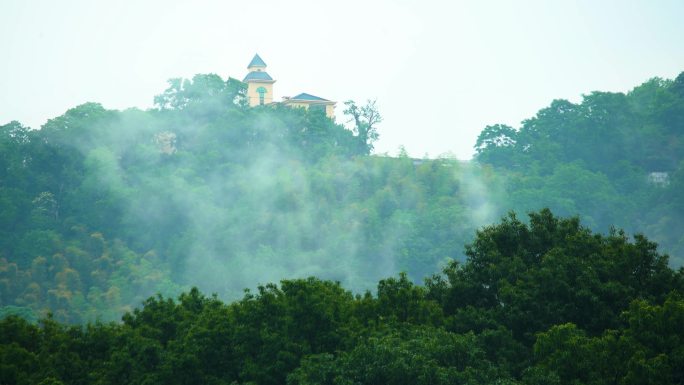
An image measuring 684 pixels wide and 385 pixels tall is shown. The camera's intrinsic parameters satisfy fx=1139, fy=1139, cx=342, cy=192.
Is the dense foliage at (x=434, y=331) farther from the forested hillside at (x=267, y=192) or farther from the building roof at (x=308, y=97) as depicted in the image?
the building roof at (x=308, y=97)

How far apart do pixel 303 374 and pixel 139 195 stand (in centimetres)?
4034

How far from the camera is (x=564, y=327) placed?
19.3 m

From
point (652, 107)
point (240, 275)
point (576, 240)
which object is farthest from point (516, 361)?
point (652, 107)

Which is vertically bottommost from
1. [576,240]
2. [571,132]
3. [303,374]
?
[303,374]

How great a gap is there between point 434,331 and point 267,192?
41332 mm

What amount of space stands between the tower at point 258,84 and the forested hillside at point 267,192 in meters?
3.11

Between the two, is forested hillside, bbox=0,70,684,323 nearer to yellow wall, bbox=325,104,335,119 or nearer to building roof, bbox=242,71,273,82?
yellow wall, bbox=325,104,335,119

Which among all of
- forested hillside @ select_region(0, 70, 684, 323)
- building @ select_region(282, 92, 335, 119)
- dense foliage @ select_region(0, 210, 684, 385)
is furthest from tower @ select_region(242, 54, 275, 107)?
dense foliage @ select_region(0, 210, 684, 385)

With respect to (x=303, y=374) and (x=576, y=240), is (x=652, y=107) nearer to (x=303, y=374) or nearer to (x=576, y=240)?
(x=576, y=240)

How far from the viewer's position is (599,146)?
69.1m

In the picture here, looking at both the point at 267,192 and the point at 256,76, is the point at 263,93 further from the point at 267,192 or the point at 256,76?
the point at 267,192

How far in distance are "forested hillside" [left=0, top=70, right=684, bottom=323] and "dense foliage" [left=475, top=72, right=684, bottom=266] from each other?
0.10 meters

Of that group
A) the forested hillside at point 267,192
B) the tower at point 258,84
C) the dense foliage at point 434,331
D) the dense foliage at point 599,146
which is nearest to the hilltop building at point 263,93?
the tower at point 258,84

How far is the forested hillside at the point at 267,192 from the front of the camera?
54531 millimetres
